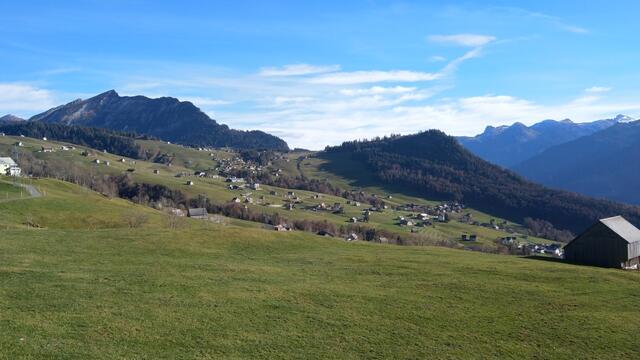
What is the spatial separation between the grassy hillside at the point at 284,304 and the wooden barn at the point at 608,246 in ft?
36.7

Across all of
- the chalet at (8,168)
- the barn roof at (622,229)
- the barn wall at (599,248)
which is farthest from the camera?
the chalet at (8,168)

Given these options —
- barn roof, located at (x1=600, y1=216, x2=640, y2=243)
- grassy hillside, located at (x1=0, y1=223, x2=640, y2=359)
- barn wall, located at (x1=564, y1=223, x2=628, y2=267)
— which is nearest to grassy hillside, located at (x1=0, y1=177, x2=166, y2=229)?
grassy hillside, located at (x1=0, y1=223, x2=640, y2=359)

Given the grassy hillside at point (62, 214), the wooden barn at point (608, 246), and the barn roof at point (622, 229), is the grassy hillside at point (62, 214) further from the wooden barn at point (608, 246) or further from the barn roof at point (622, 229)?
the barn roof at point (622, 229)

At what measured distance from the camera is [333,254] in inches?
2322

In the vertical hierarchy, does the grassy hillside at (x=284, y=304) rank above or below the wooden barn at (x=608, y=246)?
below

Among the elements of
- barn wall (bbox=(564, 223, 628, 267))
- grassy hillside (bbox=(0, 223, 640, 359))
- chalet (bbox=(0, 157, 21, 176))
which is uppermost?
chalet (bbox=(0, 157, 21, 176))

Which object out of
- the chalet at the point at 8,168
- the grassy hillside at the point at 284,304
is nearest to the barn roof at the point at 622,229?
the grassy hillside at the point at 284,304

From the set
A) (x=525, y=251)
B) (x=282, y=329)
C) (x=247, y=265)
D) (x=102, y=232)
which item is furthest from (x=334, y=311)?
(x=525, y=251)

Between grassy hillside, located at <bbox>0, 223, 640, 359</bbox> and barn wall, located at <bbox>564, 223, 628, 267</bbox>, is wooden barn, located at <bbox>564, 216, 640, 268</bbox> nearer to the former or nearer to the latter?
barn wall, located at <bbox>564, 223, 628, 267</bbox>

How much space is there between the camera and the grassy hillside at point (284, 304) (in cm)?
2808

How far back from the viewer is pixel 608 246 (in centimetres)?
6650

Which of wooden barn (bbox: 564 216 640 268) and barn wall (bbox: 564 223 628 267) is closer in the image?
wooden barn (bbox: 564 216 640 268)

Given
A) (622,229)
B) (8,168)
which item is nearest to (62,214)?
(622,229)

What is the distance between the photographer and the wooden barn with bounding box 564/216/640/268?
65312mm
